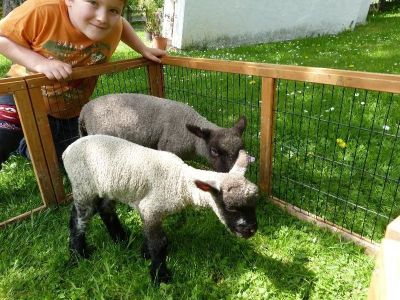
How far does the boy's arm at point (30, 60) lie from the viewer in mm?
3582

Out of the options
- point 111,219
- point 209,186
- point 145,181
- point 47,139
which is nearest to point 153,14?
point 47,139

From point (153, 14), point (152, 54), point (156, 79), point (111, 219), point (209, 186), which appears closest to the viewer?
point (209, 186)

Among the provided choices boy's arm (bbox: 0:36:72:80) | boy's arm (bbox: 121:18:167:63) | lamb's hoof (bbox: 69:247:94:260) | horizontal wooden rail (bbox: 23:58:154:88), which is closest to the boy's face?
horizontal wooden rail (bbox: 23:58:154:88)

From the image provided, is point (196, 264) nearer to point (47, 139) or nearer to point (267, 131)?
point (267, 131)

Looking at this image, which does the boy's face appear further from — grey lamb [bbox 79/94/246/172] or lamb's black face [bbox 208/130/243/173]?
lamb's black face [bbox 208/130/243/173]

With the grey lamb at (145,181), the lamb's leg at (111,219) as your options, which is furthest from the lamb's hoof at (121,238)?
the grey lamb at (145,181)

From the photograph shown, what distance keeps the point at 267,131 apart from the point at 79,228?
2040mm

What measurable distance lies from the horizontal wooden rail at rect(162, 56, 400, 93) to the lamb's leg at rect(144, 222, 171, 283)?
1724 millimetres

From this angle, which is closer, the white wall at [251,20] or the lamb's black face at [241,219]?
the lamb's black face at [241,219]

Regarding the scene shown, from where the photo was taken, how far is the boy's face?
11.3 ft

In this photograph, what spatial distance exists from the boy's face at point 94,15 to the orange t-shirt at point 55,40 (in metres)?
0.13

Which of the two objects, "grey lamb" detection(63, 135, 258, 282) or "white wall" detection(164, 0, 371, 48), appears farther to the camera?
"white wall" detection(164, 0, 371, 48)

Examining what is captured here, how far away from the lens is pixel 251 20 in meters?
14.5

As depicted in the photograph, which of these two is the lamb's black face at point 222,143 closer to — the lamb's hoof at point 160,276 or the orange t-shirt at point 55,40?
the lamb's hoof at point 160,276
